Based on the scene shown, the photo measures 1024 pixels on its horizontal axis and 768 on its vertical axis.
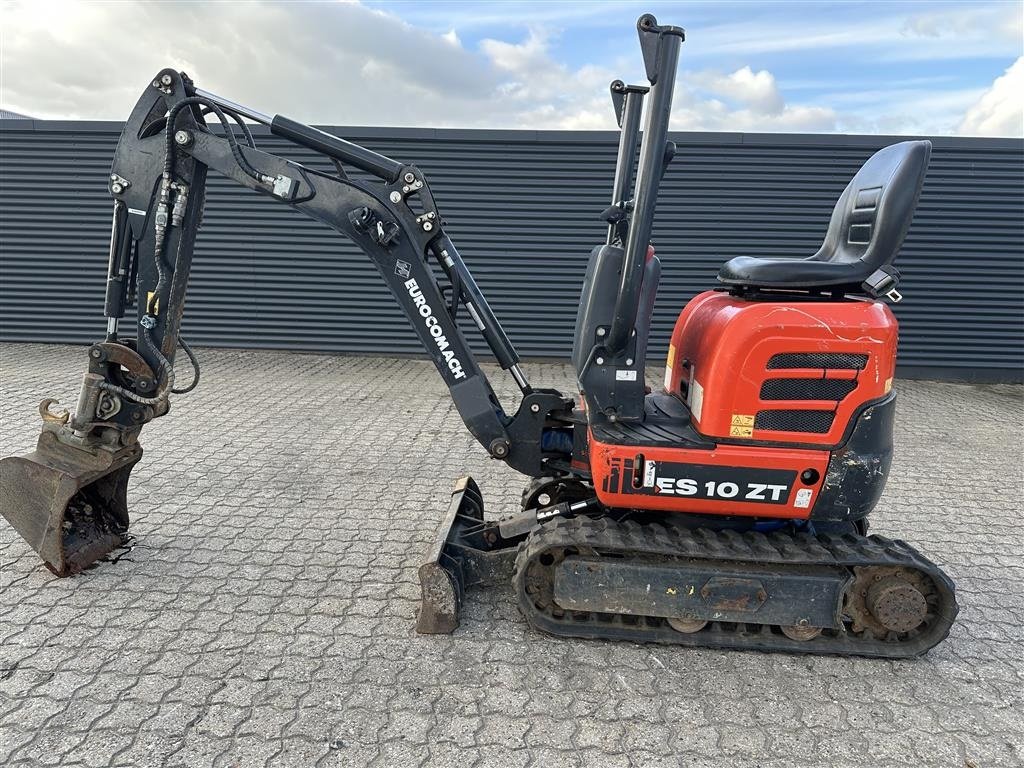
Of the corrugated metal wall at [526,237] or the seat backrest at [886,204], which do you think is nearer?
the seat backrest at [886,204]

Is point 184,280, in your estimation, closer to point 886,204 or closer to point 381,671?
point 381,671

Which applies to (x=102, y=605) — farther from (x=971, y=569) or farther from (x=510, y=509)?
(x=971, y=569)

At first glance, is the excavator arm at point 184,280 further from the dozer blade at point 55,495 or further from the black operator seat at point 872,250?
the black operator seat at point 872,250

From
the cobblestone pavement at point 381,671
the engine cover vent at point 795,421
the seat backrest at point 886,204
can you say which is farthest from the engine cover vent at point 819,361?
the cobblestone pavement at point 381,671

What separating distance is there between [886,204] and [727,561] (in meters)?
1.94

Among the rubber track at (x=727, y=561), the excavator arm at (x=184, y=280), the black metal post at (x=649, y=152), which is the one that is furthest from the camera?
the excavator arm at (x=184, y=280)

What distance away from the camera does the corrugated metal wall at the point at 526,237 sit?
9.62 meters

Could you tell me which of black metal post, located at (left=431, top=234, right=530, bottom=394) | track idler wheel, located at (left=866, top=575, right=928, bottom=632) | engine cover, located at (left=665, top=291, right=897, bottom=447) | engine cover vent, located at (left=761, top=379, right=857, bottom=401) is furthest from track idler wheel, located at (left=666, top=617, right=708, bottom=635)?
black metal post, located at (left=431, top=234, right=530, bottom=394)

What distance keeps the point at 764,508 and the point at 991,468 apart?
4.53 metres

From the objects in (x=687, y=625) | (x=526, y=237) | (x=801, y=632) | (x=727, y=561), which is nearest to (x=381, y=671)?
(x=687, y=625)

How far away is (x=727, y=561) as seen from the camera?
133 inches

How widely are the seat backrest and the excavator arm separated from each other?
1.81 metres

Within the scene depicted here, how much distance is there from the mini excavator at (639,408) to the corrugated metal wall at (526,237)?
6.10 m

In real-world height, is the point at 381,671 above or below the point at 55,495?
below
